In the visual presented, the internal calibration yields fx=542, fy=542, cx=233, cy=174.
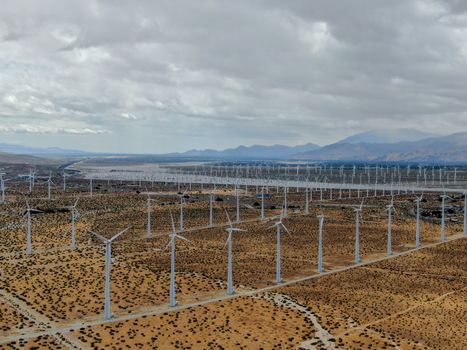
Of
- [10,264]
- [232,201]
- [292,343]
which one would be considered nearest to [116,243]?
[10,264]

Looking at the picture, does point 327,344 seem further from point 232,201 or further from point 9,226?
point 232,201

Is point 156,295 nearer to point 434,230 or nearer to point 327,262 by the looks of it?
point 327,262

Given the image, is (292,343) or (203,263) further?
(203,263)

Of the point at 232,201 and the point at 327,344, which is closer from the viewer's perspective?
the point at 327,344

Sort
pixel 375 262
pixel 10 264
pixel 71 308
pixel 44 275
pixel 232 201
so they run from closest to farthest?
pixel 71 308 → pixel 44 275 → pixel 10 264 → pixel 375 262 → pixel 232 201

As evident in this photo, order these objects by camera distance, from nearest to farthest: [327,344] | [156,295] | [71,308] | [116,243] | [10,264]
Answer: [327,344] → [71,308] → [156,295] → [10,264] → [116,243]

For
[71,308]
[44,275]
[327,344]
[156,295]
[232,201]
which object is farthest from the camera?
[232,201]

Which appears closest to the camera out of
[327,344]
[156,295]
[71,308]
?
[327,344]

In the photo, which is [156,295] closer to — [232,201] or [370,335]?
[370,335]

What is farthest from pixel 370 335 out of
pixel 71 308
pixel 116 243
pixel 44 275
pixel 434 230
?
pixel 434 230
